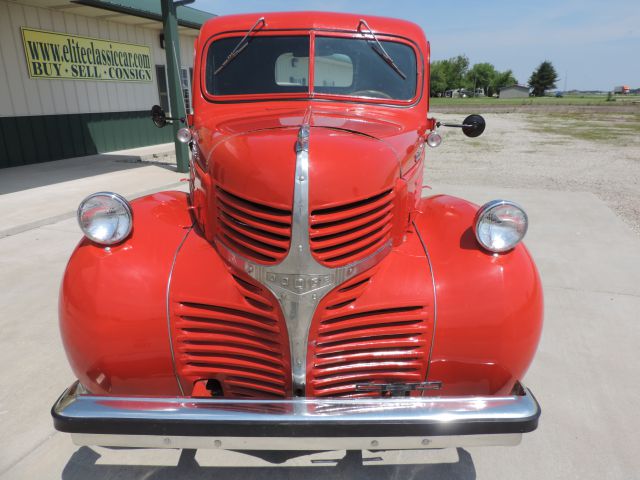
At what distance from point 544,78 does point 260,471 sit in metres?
108

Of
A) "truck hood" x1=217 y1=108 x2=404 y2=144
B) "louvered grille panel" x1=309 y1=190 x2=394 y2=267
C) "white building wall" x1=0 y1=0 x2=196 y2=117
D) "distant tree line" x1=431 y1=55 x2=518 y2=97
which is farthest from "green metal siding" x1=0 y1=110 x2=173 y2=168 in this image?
"distant tree line" x1=431 y1=55 x2=518 y2=97

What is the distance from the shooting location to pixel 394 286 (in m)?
1.90

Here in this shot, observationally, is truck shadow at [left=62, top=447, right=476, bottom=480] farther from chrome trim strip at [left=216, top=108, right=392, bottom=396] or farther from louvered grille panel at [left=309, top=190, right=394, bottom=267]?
louvered grille panel at [left=309, top=190, right=394, bottom=267]

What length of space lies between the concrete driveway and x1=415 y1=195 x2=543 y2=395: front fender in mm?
576

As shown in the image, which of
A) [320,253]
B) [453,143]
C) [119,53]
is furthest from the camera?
[453,143]

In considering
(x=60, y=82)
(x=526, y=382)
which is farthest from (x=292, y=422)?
(x=60, y=82)

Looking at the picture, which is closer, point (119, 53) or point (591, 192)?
point (591, 192)

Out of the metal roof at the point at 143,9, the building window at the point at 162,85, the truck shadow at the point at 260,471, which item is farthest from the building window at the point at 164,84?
the truck shadow at the point at 260,471

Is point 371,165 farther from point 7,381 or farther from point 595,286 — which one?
point 595,286

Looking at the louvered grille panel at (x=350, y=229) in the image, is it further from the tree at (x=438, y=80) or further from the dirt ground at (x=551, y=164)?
the tree at (x=438, y=80)

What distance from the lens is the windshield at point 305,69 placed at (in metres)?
2.76

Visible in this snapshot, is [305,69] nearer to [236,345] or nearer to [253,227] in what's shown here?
[253,227]

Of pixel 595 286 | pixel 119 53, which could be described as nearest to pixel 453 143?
pixel 119 53

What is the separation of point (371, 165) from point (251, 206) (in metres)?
0.51
